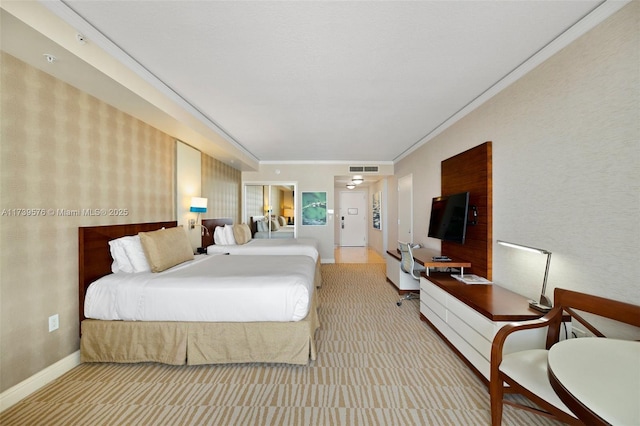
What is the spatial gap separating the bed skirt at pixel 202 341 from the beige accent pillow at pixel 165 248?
0.63 m

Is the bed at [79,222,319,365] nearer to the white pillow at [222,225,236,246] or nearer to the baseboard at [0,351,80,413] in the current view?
the baseboard at [0,351,80,413]

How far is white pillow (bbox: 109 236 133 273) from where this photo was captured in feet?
8.61

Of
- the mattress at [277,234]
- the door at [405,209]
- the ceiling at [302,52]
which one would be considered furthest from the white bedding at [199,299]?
the mattress at [277,234]

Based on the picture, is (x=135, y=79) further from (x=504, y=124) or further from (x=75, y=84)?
(x=504, y=124)

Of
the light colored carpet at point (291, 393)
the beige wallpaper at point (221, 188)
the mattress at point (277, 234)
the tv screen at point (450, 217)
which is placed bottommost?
→ the light colored carpet at point (291, 393)

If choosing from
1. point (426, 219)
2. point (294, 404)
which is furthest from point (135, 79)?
point (426, 219)

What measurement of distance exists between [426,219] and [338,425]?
3.69m

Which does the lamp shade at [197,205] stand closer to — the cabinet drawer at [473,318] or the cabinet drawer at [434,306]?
the cabinet drawer at [434,306]

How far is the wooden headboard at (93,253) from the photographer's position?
7.73 ft

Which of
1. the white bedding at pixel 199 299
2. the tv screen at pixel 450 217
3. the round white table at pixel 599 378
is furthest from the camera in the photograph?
the tv screen at pixel 450 217

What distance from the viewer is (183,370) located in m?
2.28

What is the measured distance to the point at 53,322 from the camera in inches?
84.2

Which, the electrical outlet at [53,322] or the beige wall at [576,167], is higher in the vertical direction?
the beige wall at [576,167]

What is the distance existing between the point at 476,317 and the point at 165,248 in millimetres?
3262
